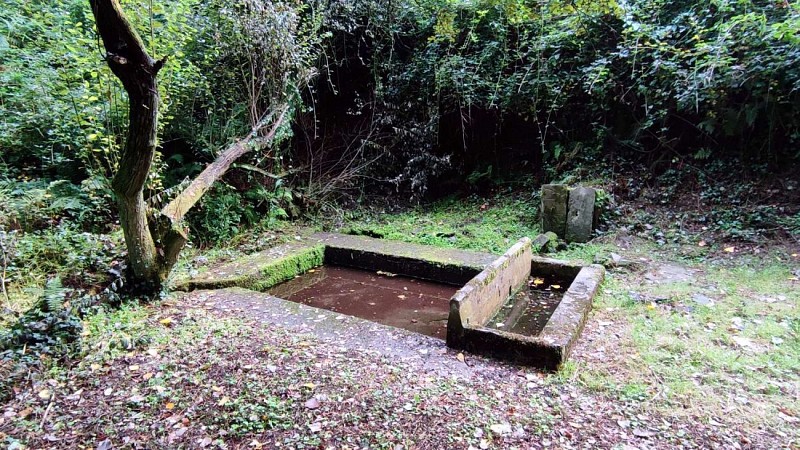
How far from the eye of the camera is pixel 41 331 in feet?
8.92

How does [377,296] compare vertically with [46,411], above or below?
below

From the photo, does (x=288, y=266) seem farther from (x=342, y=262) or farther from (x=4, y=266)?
(x=4, y=266)

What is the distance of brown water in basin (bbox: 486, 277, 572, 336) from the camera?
3.59 meters

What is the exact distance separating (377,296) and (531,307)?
1609 millimetres

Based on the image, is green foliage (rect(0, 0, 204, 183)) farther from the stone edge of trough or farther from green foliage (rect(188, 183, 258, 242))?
the stone edge of trough

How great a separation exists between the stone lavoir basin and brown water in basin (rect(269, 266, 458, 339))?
1 centimetres

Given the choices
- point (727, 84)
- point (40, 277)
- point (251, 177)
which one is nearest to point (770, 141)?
point (727, 84)

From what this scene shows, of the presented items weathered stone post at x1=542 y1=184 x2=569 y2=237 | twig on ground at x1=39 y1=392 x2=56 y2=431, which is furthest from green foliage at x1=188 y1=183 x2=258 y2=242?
weathered stone post at x1=542 y1=184 x2=569 y2=237

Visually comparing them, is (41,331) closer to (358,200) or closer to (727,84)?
(358,200)


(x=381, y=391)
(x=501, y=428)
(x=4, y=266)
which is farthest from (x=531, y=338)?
(x=4, y=266)

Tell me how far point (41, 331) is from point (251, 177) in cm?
385

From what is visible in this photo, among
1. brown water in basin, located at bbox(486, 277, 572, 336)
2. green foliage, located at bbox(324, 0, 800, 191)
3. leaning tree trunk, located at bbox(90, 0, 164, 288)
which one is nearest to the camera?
leaning tree trunk, located at bbox(90, 0, 164, 288)

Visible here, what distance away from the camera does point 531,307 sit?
3.97 m

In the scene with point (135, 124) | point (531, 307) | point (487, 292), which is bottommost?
point (531, 307)
